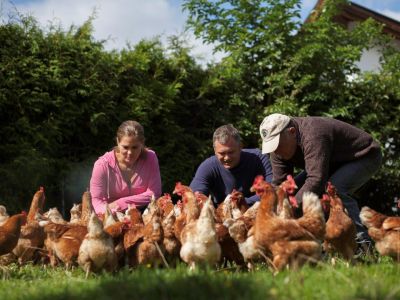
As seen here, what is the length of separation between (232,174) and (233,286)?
11.4 feet

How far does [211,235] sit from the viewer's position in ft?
15.9

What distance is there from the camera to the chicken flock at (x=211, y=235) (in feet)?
15.2

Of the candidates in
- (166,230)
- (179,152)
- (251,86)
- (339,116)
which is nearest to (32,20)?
(179,152)

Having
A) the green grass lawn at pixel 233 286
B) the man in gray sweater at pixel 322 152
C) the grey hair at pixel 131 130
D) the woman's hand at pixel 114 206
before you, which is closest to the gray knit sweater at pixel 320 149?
the man in gray sweater at pixel 322 152

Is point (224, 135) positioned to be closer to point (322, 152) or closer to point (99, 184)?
point (322, 152)

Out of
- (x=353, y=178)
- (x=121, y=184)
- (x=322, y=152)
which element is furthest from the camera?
(x=121, y=184)

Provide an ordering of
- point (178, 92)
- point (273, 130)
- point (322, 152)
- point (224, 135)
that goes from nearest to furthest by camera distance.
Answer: point (322, 152) < point (273, 130) < point (224, 135) < point (178, 92)

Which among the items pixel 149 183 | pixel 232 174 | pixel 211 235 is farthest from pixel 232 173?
pixel 211 235

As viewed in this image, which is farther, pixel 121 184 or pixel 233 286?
pixel 121 184

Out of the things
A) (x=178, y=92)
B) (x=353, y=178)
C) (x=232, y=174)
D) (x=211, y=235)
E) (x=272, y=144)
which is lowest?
(x=211, y=235)

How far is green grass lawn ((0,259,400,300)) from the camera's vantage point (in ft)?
10.9

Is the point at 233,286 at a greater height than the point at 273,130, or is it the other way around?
the point at 273,130

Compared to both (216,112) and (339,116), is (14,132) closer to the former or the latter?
(216,112)

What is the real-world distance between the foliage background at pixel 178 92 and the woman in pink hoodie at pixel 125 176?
67.4 inches
